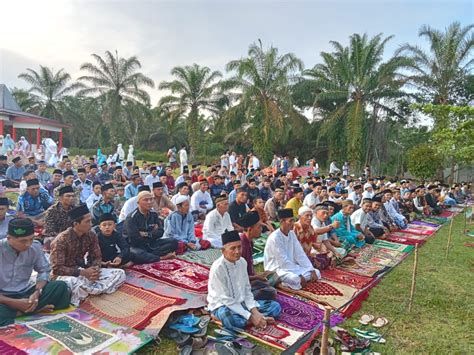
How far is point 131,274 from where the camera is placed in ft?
18.2

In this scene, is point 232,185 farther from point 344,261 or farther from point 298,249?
point 298,249

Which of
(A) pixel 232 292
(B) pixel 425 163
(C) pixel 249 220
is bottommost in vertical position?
(A) pixel 232 292

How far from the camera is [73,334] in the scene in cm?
377

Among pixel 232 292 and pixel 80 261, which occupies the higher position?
pixel 80 261

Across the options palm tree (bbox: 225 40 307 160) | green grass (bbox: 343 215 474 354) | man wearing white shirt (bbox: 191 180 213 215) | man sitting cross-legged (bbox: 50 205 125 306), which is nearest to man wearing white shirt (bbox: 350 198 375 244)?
green grass (bbox: 343 215 474 354)

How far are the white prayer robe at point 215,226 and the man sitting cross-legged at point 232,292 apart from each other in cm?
317

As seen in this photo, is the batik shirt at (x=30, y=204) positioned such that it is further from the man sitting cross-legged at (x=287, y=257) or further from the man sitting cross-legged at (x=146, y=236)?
the man sitting cross-legged at (x=287, y=257)

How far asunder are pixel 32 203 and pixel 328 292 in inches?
235

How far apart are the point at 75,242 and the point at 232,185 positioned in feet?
27.1

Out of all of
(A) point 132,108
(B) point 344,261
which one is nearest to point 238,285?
(B) point 344,261

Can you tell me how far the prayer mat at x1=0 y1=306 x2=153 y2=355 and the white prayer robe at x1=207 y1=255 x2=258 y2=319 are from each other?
80cm

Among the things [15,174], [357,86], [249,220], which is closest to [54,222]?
[249,220]

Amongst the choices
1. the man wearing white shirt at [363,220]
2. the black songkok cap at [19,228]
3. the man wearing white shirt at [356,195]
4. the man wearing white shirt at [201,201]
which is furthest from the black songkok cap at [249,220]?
the man wearing white shirt at [356,195]

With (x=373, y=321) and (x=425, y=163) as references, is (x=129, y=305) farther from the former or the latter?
(x=425, y=163)
